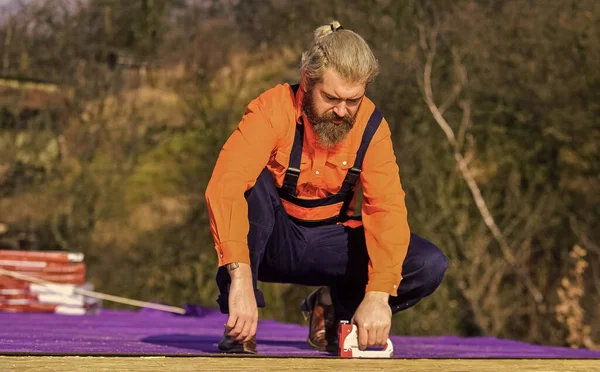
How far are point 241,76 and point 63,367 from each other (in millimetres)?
7344

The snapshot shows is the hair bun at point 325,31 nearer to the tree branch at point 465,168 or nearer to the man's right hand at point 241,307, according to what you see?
the man's right hand at point 241,307

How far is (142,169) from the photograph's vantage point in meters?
9.86

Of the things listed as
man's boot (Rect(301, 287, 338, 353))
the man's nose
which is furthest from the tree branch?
the man's nose

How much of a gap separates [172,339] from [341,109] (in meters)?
1.48

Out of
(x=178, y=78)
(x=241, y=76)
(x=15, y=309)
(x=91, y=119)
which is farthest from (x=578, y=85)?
(x=15, y=309)

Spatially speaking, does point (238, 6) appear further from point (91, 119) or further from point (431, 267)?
point (431, 267)

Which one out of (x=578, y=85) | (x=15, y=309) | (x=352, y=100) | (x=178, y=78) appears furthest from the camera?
(x=178, y=78)

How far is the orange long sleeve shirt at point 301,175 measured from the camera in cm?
309

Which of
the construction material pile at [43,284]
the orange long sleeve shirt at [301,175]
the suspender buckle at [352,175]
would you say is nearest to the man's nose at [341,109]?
the orange long sleeve shirt at [301,175]

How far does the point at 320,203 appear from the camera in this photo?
11.9 feet

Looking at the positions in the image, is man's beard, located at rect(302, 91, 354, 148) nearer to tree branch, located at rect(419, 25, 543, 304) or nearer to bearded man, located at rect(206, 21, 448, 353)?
bearded man, located at rect(206, 21, 448, 353)

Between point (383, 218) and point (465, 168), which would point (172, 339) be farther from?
point (465, 168)

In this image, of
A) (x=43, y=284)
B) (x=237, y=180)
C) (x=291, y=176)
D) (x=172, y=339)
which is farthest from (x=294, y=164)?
(x=43, y=284)

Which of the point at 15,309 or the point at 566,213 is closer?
the point at 15,309
